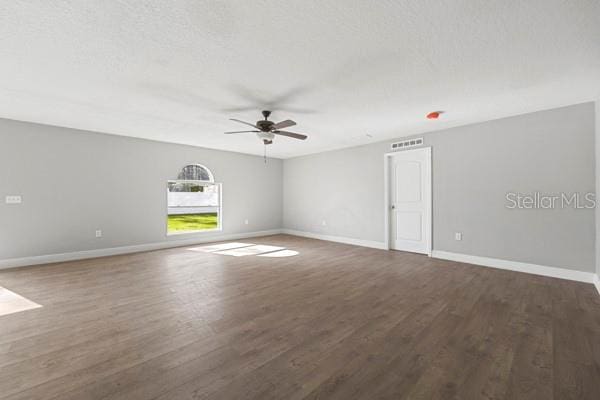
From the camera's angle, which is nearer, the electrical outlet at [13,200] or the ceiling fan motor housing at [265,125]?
the ceiling fan motor housing at [265,125]

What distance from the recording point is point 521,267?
160 inches

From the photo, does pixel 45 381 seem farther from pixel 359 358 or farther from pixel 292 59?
pixel 292 59

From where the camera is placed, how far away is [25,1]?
172 cm

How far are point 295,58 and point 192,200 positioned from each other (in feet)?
20.5

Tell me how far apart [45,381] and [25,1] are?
2500mm

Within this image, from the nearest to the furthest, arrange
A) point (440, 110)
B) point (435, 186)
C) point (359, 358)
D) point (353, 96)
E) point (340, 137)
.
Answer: point (359, 358) → point (353, 96) → point (440, 110) → point (435, 186) → point (340, 137)

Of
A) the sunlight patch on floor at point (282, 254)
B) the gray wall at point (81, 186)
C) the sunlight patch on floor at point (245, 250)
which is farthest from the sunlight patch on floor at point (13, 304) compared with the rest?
the sunlight patch on floor at point (282, 254)

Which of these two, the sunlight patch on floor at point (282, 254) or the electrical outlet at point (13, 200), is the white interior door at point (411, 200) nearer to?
the sunlight patch on floor at point (282, 254)

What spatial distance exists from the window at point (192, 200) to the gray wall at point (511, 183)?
418 cm

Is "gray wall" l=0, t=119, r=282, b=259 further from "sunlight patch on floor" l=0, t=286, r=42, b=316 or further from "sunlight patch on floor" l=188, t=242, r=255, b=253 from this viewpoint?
"sunlight patch on floor" l=0, t=286, r=42, b=316

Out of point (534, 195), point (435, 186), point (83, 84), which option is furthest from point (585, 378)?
point (83, 84)

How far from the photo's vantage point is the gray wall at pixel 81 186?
173 inches

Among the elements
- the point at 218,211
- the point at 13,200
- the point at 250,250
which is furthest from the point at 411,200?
the point at 13,200

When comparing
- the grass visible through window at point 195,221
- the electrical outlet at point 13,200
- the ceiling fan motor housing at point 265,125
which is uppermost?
the ceiling fan motor housing at point 265,125
